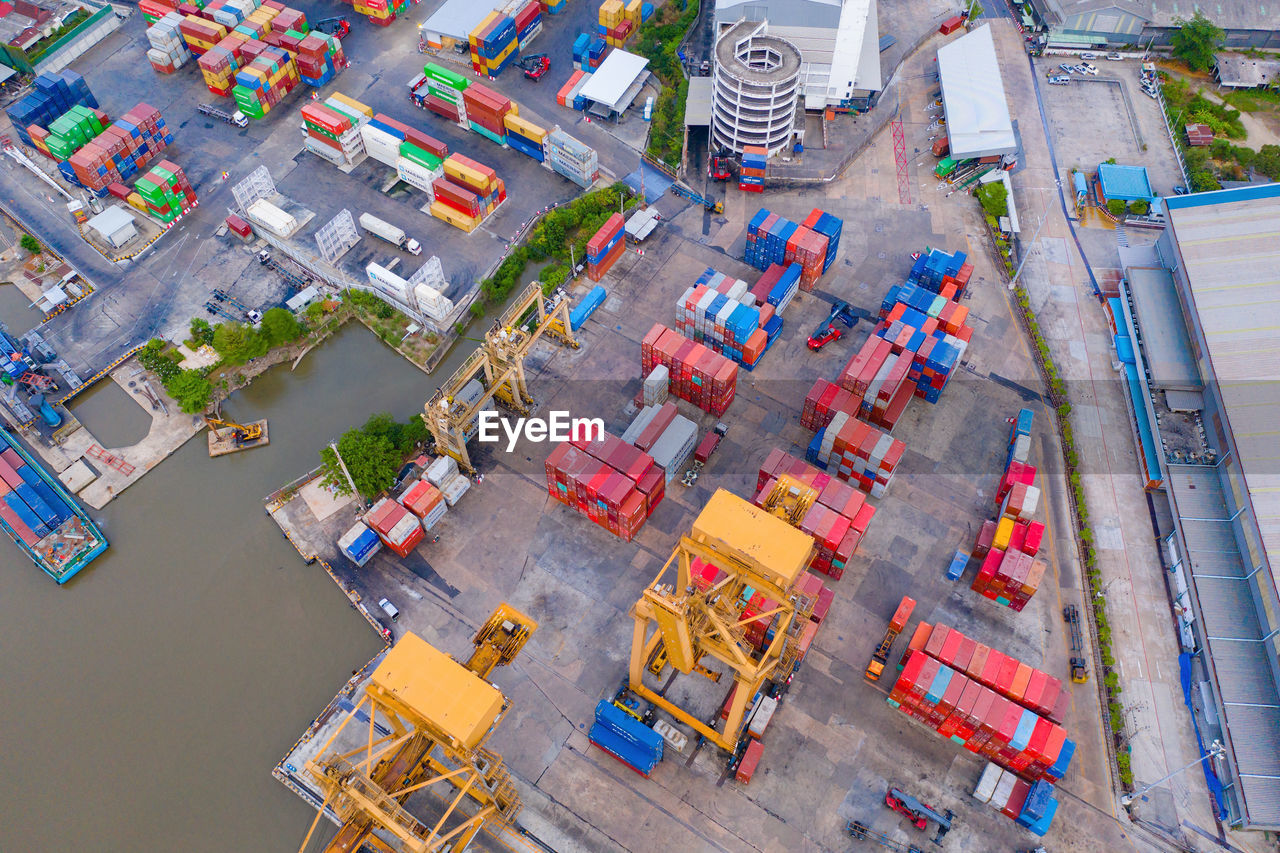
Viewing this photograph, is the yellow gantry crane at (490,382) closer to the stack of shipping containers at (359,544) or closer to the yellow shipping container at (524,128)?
the stack of shipping containers at (359,544)

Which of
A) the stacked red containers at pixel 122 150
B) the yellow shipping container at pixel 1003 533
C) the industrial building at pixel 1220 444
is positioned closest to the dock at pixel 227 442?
the stacked red containers at pixel 122 150

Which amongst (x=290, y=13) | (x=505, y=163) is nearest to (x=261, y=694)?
(x=505, y=163)

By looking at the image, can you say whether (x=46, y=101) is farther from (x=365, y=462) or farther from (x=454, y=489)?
(x=454, y=489)

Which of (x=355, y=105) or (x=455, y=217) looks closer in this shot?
(x=455, y=217)

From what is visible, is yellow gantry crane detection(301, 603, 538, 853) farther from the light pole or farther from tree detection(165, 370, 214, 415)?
the light pole

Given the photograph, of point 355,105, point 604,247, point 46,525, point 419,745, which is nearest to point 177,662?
point 46,525

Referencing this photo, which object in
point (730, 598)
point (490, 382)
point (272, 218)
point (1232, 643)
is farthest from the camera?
point (272, 218)
